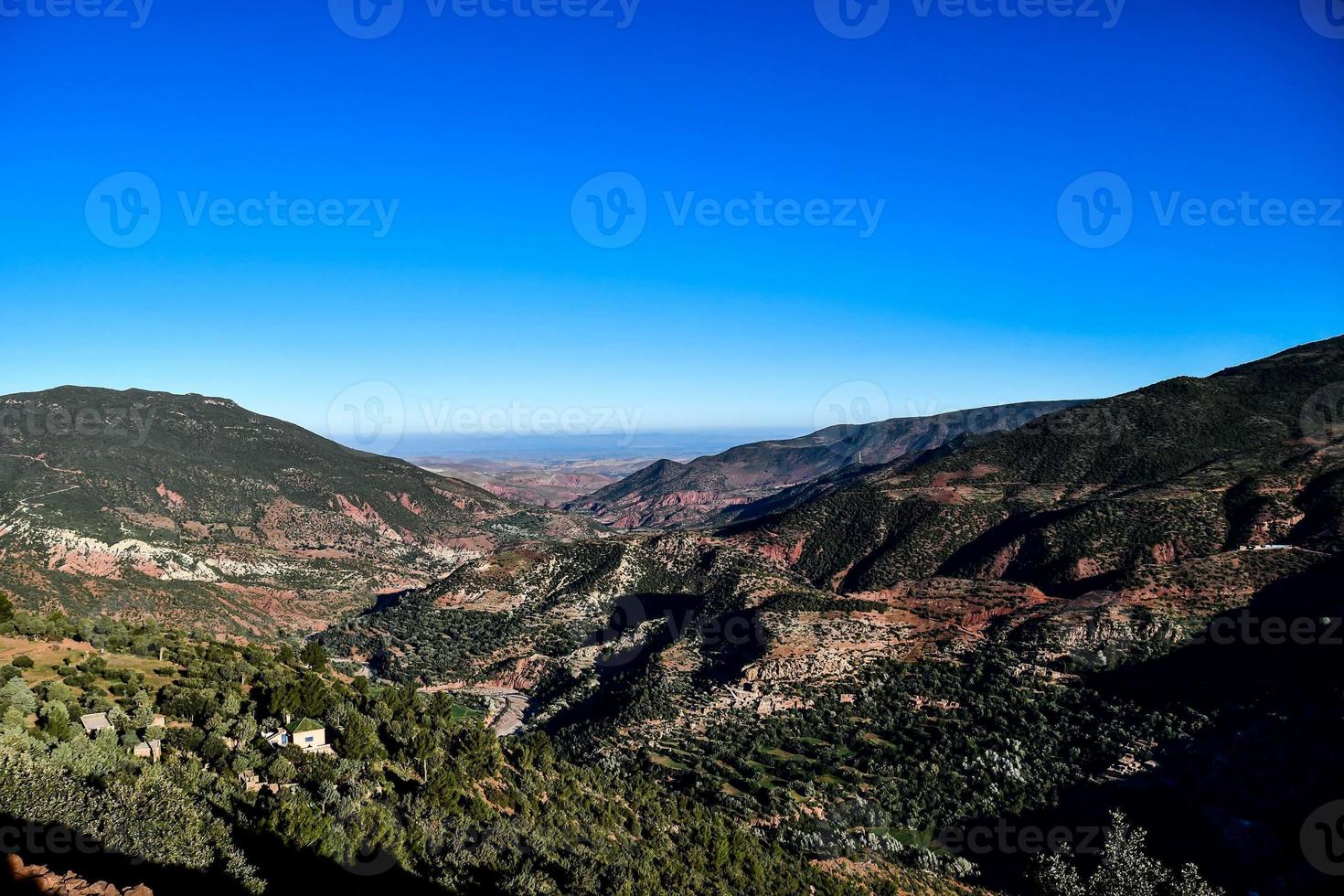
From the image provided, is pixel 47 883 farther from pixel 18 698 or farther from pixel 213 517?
pixel 213 517

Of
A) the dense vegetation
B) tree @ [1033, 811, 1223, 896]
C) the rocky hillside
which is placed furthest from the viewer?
the rocky hillside

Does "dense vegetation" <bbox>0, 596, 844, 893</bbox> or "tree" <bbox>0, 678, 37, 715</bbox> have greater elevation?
"tree" <bbox>0, 678, 37, 715</bbox>

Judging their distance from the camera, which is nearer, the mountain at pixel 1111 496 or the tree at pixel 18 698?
the tree at pixel 18 698

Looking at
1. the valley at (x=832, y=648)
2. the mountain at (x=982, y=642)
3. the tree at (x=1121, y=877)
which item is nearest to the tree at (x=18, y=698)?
the valley at (x=832, y=648)

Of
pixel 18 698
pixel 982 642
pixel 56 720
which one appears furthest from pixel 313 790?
pixel 982 642

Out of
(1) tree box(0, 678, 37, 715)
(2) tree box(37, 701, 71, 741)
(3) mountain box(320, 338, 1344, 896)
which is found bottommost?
(3) mountain box(320, 338, 1344, 896)

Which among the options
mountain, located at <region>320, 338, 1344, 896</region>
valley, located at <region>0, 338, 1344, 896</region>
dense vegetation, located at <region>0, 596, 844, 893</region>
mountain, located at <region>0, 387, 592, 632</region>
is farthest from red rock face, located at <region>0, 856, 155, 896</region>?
mountain, located at <region>0, 387, 592, 632</region>

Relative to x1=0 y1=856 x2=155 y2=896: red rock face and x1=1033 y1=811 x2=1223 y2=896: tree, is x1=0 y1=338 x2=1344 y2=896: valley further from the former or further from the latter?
x1=0 y1=856 x2=155 y2=896: red rock face

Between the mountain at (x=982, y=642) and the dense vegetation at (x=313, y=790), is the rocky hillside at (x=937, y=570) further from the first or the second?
the dense vegetation at (x=313, y=790)

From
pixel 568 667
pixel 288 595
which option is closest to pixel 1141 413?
pixel 568 667
